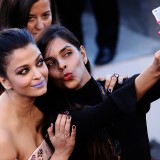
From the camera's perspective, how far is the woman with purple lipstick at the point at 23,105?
7.21 feet

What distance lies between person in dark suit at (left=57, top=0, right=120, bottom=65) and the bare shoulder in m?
3.00

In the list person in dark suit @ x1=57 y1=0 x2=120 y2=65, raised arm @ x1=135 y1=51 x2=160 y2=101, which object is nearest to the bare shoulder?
raised arm @ x1=135 y1=51 x2=160 y2=101

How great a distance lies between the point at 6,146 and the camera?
7.29 feet

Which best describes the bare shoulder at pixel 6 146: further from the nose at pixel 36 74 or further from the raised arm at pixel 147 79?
the raised arm at pixel 147 79

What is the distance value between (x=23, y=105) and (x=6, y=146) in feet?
0.65

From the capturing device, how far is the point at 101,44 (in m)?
5.41

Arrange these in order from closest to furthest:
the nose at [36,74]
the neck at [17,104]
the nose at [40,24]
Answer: the nose at [36,74] < the neck at [17,104] < the nose at [40,24]

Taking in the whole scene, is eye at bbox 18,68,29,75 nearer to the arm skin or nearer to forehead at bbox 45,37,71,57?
forehead at bbox 45,37,71,57

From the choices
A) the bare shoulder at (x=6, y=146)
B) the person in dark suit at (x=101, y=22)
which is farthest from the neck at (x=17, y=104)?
the person in dark suit at (x=101, y=22)

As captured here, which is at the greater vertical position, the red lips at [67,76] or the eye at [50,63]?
the eye at [50,63]

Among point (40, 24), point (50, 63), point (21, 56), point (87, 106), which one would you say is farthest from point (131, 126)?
point (40, 24)

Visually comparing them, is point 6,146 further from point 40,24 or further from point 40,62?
point 40,24

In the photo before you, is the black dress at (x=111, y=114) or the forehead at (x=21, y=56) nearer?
the black dress at (x=111, y=114)

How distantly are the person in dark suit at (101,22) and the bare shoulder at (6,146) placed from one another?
3.00 meters
